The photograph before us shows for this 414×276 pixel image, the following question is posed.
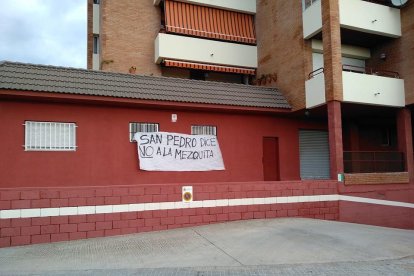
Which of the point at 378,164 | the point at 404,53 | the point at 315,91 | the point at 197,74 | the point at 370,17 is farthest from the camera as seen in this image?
the point at 197,74

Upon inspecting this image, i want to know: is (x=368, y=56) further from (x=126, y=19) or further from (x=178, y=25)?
(x=126, y=19)

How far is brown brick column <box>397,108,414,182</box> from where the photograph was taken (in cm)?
1366

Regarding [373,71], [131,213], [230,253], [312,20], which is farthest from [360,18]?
[131,213]

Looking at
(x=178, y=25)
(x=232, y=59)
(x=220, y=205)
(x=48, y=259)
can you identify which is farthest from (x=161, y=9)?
(x=48, y=259)

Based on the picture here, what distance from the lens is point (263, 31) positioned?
16.9 metres

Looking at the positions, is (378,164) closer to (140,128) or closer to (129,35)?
(140,128)

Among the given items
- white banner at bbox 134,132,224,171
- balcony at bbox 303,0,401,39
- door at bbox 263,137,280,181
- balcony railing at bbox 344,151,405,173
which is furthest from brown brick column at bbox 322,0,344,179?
white banner at bbox 134,132,224,171

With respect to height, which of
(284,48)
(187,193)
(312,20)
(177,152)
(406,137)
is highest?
(312,20)

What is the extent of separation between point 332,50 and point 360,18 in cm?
227

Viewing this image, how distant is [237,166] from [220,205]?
13.4 feet

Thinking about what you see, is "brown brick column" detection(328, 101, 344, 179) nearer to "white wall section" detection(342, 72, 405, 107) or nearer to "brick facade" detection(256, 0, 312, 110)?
"white wall section" detection(342, 72, 405, 107)

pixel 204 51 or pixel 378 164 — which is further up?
pixel 204 51

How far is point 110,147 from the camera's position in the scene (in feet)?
38.0

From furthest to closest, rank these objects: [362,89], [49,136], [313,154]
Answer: [313,154]
[362,89]
[49,136]
